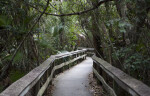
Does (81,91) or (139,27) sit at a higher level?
(139,27)

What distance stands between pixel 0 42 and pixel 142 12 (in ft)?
14.6

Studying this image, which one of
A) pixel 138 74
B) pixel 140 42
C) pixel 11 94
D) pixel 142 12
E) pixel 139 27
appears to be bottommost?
pixel 138 74

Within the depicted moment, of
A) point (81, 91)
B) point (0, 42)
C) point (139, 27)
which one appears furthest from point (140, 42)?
point (0, 42)

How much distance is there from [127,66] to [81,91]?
2129 millimetres

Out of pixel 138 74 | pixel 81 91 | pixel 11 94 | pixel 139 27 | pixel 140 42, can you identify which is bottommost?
pixel 81 91

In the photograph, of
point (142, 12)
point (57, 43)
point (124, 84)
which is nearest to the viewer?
point (124, 84)

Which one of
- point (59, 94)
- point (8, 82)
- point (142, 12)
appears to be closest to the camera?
point (142, 12)

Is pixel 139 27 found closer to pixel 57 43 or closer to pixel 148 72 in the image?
pixel 148 72

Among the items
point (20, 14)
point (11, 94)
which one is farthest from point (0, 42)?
point (11, 94)

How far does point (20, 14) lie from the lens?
5.86 m

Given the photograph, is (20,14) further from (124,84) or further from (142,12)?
(124,84)

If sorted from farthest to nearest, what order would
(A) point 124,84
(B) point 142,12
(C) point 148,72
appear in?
(C) point 148,72 < (B) point 142,12 < (A) point 124,84

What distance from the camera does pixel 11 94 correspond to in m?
2.37

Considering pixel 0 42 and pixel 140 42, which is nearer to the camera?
pixel 140 42
